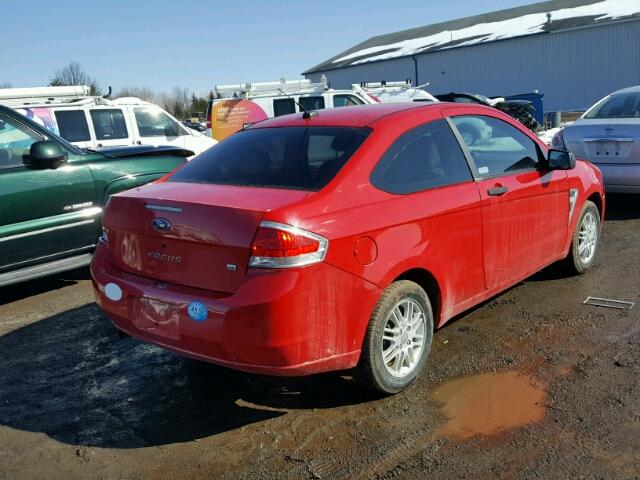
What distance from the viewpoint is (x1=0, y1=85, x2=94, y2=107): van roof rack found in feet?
37.7

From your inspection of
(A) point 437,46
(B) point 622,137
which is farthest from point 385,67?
(B) point 622,137

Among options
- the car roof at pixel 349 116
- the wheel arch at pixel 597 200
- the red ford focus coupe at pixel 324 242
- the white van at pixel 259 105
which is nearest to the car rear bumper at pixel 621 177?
the wheel arch at pixel 597 200

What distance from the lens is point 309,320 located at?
123 inches

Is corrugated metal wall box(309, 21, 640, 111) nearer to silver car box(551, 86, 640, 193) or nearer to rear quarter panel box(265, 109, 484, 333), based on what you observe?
silver car box(551, 86, 640, 193)

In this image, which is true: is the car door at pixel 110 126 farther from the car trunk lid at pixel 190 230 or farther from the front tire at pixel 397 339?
the front tire at pixel 397 339

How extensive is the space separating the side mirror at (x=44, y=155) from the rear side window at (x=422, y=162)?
3.43m

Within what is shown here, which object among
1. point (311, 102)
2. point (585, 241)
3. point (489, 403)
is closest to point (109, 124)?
point (311, 102)

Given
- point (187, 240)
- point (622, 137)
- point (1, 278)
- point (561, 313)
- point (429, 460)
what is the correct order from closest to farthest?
point (429, 460), point (187, 240), point (561, 313), point (1, 278), point (622, 137)

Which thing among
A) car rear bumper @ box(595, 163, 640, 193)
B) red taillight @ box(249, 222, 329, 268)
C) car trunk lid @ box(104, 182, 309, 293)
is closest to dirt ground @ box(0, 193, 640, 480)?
car trunk lid @ box(104, 182, 309, 293)

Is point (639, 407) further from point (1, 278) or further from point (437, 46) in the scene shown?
point (437, 46)

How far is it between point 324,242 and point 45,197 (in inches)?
142

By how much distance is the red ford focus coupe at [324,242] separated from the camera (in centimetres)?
312

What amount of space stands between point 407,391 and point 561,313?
1.77 m

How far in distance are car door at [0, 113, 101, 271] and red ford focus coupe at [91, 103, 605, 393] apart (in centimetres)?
206
